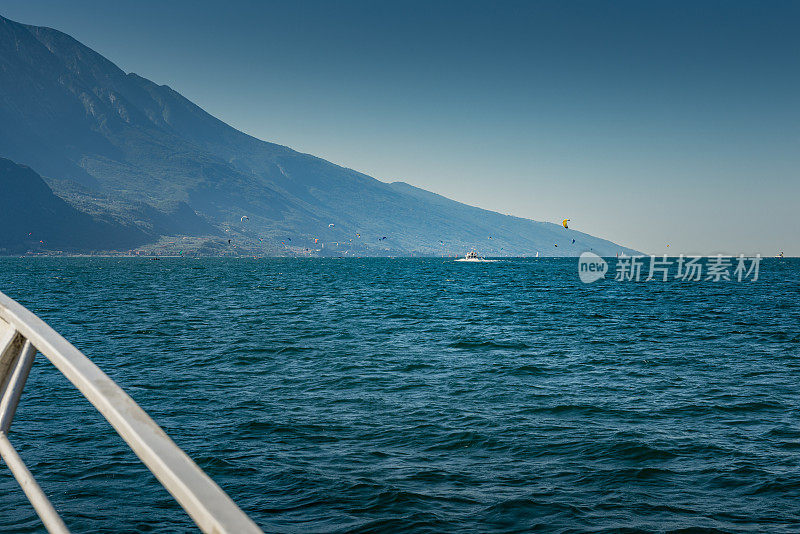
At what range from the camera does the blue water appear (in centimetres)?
935

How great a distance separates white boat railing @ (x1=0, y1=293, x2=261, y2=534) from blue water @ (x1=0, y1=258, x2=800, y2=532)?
6.55 metres

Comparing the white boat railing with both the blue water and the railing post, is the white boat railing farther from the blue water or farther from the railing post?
the blue water

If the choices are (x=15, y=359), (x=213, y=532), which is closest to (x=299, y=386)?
(x=15, y=359)

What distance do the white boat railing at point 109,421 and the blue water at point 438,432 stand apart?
21.5 feet

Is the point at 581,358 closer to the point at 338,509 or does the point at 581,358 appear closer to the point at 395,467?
the point at 395,467

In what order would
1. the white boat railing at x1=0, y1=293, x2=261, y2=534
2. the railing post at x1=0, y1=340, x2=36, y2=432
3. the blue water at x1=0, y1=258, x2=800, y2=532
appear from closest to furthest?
the white boat railing at x1=0, y1=293, x2=261, y2=534 < the railing post at x1=0, y1=340, x2=36, y2=432 < the blue water at x1=0, y1=258, x2=800, y2=532

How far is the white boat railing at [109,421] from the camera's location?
64.5 inches

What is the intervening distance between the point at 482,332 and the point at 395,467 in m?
21.4

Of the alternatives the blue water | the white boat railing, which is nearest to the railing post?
the white boat railing

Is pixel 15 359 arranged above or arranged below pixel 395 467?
above

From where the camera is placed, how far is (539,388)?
18156 mm

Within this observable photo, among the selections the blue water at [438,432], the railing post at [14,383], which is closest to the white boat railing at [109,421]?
the railing post at [14,383]

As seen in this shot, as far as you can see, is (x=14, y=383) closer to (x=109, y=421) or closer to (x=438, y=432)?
(x=109, y=421)

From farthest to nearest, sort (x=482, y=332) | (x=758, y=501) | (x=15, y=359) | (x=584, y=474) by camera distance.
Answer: (x=482, y=332)
(x=584, y=474)
(x=758, y=501)
(x=15, y=359)
